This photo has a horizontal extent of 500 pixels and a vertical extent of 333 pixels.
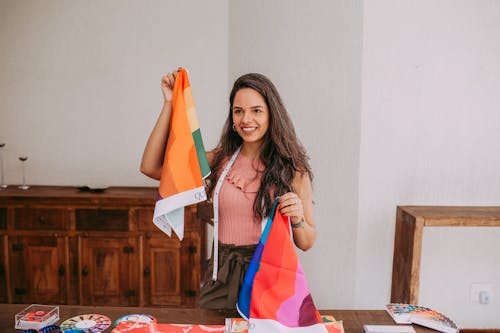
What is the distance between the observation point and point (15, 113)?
3.73m

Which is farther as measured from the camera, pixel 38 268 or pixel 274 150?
pixel 38 268

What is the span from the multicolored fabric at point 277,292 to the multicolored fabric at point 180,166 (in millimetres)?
336

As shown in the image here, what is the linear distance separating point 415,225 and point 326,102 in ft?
3.11

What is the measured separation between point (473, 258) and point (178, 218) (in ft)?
7.17

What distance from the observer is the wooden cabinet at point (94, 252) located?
319 centimetres

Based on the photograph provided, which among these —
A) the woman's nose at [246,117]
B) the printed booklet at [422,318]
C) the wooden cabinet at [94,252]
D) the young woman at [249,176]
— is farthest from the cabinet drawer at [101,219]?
the printed booklet at [422,318]

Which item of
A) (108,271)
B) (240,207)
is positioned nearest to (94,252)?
(108,271)

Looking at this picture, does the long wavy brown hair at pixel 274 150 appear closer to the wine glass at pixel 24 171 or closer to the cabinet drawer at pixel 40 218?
the cabinet drawer at pixel 40 218

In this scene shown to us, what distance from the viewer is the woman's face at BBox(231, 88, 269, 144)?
1717mm

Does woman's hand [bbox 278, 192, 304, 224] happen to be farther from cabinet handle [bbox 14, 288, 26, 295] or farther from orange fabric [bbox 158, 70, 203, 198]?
cabinet handle [bbox 14, 288, 26, 295]

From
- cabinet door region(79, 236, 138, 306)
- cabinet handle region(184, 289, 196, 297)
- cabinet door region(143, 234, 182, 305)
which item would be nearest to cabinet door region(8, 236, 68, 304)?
cabinet door region(79, 236, 138, 306)

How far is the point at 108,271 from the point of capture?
322cm

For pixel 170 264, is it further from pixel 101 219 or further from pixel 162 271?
pixel 101 219

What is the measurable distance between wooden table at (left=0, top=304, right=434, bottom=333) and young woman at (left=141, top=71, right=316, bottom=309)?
28cm
